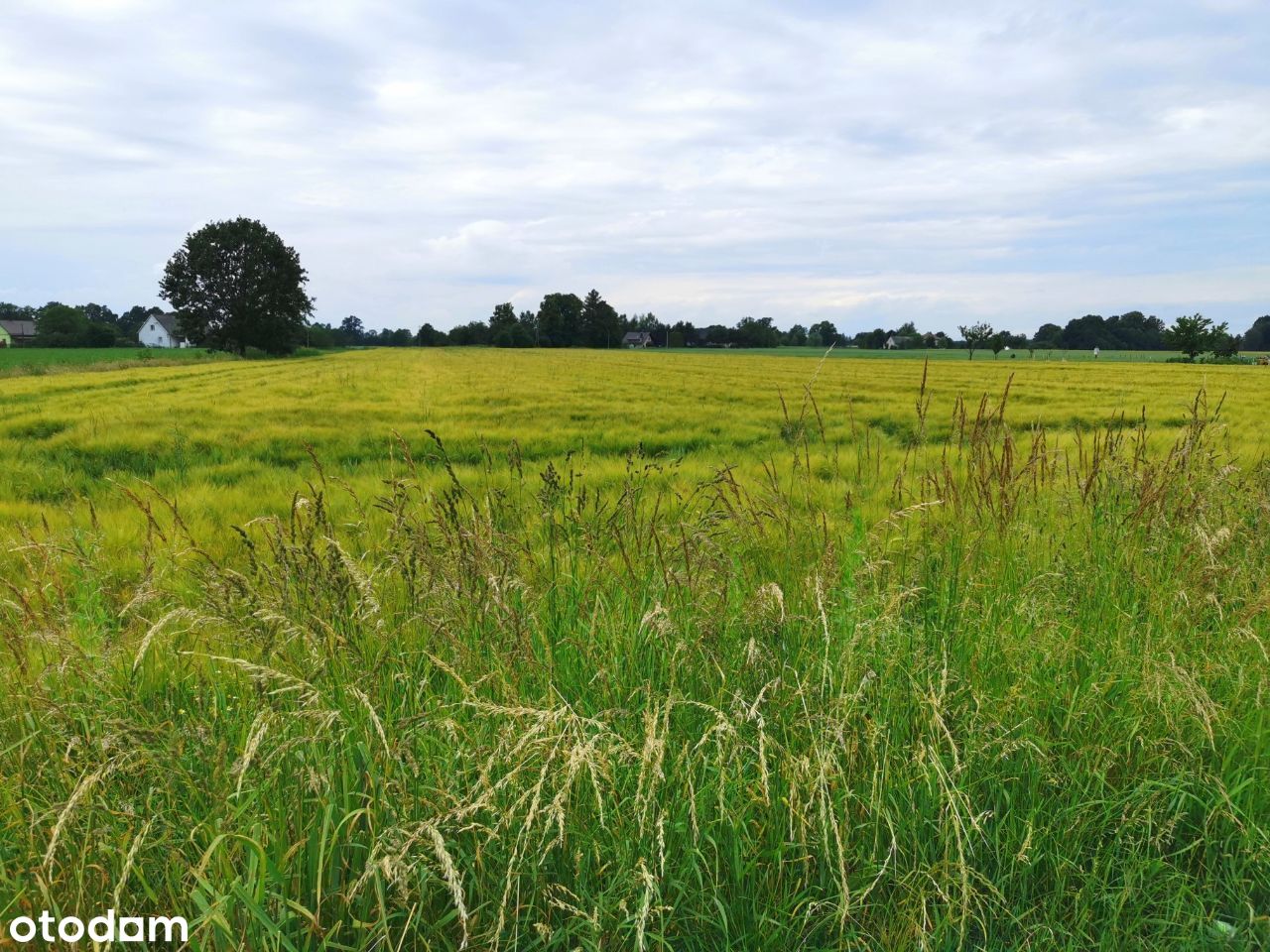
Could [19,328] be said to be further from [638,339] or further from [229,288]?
[638,339]

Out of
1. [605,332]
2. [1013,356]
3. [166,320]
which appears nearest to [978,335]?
[1013,356]

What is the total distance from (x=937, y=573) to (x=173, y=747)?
3150 mm

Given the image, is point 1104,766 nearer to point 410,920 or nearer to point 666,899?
point 666,899

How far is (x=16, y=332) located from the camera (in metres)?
121

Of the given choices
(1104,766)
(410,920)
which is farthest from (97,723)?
(1104,766)

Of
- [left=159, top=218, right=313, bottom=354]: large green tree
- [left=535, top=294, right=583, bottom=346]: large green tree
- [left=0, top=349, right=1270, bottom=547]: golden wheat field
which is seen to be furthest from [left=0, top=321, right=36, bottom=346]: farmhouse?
[left=0, top=349, right=1270, bottom=547]: golden wheat field

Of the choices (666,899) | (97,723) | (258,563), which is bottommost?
(666,899)

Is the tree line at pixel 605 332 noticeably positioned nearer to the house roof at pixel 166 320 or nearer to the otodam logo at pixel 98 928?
the house roof at pixel 166 320

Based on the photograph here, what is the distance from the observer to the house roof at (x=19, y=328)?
12025cm

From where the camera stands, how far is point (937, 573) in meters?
3.53

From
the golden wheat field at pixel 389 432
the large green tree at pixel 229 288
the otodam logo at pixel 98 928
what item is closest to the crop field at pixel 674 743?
the otodam logo at pixel 98 928

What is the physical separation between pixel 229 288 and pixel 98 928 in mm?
77866

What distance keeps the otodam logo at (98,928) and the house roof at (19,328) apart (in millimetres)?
156110

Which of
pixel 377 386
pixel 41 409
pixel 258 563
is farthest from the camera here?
pixel 377 386
